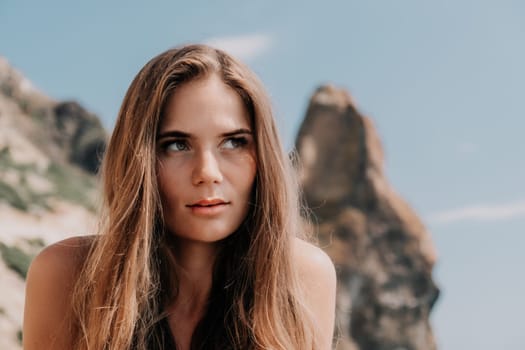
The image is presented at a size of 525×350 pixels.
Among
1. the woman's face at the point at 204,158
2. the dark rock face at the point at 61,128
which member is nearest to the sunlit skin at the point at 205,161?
the woman's face at the point at 204,158

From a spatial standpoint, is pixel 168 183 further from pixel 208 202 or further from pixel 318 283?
pixel 318 283

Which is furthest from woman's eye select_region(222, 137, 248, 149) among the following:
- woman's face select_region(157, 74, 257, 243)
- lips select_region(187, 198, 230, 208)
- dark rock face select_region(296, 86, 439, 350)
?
dark rock face select_region(296, 86, 439, 350)

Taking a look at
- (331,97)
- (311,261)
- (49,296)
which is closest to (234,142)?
(311,261)

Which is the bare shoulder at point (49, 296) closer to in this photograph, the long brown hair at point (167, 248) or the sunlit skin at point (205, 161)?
the long brown hair at point (167, 248)

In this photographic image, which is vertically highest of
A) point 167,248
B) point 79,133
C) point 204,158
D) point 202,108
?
point 202,108

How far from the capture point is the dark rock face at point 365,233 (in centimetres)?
3566

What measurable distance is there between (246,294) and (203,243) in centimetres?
31

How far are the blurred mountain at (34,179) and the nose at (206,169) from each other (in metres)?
0.84

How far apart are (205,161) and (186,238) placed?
1.63 ft

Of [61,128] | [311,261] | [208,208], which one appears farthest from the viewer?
[61,128]

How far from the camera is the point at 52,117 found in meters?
32.6

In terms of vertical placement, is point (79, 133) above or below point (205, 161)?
below

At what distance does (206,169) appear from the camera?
309 cm

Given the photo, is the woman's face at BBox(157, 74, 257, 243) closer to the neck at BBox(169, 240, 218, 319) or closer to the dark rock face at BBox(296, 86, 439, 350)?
the neck at BBox(169, 240, 218, 319)
